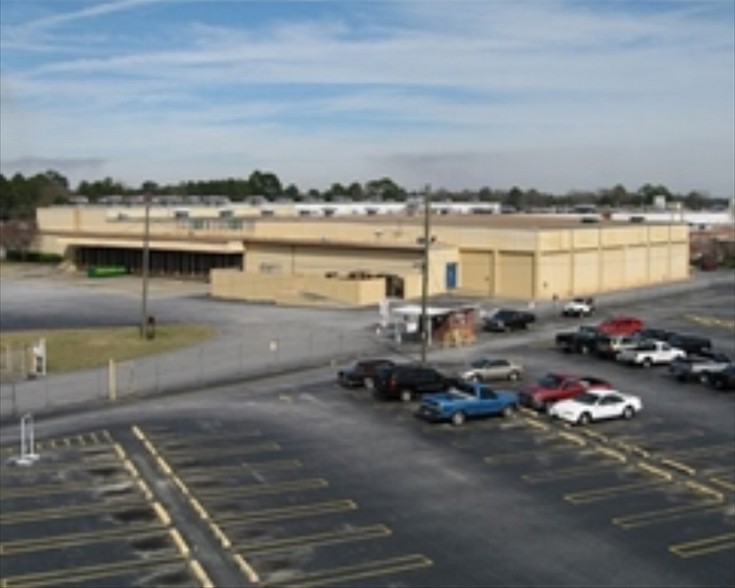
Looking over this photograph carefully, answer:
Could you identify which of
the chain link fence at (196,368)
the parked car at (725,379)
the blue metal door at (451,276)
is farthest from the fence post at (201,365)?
the blue metal door at (451,276)

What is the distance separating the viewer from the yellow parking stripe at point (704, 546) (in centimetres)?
2177

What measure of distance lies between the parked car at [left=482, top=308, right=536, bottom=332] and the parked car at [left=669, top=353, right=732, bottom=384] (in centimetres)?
1609

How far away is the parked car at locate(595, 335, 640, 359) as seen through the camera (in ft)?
158

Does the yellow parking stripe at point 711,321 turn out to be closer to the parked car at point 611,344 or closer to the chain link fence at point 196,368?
the parked car at point 611,344

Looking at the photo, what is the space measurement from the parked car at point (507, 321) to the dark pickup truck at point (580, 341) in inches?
280

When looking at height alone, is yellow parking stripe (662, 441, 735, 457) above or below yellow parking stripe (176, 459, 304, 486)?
above

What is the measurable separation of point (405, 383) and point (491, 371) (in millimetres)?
5895

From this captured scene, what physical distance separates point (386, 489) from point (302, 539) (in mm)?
4608

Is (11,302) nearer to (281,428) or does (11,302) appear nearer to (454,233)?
(454,233)

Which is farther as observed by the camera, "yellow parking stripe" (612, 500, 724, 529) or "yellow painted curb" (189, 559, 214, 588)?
"yellow parking stripe" (612, 500, 724, 529)

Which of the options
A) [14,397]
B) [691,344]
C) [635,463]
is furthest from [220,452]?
[691,344]

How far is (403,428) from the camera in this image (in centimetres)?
3406

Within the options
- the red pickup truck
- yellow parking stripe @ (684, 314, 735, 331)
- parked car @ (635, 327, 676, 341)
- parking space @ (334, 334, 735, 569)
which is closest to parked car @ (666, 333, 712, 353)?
parked car @ (635, 327, 676, 341)

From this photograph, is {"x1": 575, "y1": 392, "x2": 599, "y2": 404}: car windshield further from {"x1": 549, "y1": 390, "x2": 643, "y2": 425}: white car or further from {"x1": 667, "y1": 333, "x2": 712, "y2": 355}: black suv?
{"x1": 667, "y1": 333, "x2": 712, "y2": 355}: black suv
